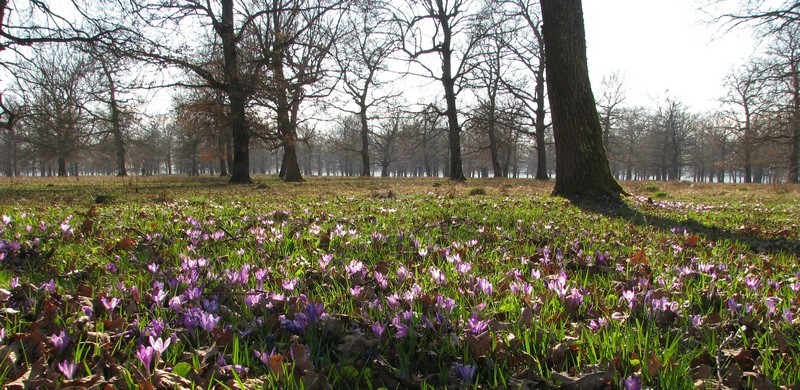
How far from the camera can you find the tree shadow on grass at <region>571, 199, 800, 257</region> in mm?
3807

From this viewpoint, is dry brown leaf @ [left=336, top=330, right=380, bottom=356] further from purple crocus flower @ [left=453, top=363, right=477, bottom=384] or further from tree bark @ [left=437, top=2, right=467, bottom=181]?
tree bark @ [left=437, top=2, right=467, bottom=181]

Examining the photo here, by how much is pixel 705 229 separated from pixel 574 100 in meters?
3.92

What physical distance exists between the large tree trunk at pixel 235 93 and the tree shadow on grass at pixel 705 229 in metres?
A: 13.5

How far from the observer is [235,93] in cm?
1582

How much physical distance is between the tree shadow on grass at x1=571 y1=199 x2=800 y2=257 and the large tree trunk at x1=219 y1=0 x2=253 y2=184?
44.4 ft

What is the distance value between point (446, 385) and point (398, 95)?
27.9 m

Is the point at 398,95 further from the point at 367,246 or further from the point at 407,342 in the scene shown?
Answer: the point at 407,342

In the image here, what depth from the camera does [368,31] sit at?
1986cm

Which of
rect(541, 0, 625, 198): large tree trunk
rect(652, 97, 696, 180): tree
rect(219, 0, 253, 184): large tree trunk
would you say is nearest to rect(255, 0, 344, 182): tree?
rect(219, 0, 253, 184): large tree trunk

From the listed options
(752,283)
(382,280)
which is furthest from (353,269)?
(752,283)

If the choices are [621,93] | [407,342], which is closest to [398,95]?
[621,93]

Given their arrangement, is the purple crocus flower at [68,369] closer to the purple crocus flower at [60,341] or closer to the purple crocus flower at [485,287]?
the purple crocus flower at [60,341]

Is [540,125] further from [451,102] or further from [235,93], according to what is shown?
[235,93]

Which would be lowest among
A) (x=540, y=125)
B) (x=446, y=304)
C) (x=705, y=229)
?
(x=705, y=229)
